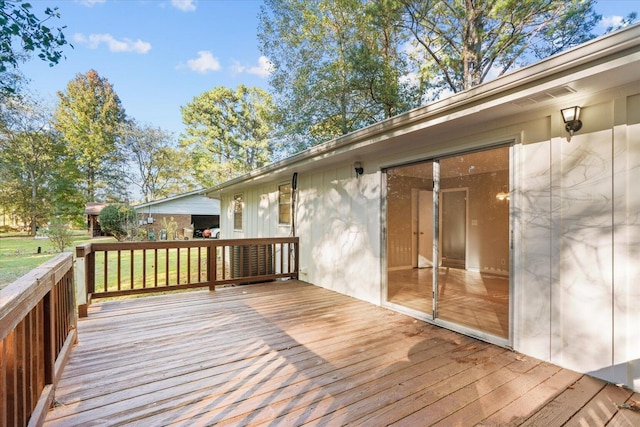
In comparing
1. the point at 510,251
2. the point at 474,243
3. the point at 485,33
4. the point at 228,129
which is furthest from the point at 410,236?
the point at 228,129

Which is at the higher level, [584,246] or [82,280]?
[584,246]

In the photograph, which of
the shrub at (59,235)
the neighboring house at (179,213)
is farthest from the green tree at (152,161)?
the shrub at (59,235)

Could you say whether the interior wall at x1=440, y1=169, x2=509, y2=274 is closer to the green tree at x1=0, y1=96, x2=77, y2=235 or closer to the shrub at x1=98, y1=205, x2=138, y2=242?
the shrub at x1=98, y1=205, x2=138, y2=242

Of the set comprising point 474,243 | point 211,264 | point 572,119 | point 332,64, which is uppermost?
point 332,64

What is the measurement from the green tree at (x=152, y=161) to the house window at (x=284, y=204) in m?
20.2

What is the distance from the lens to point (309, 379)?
94.6 inches

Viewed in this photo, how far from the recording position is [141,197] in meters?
25.8

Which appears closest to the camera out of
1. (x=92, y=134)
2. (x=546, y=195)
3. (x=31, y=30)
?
(x=546, y=195)

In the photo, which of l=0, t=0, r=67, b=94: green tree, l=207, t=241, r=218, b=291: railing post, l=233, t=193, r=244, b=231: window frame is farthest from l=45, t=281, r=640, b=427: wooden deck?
l=233, t=193, r=244, b=231: window frame

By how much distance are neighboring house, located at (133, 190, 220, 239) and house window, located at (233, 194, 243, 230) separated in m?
7.40

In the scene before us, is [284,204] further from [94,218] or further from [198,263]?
[94,218]

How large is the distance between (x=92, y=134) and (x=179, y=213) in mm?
12761

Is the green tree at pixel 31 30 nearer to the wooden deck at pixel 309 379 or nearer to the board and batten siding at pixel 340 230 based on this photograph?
the wooden deck at pixel 309 379

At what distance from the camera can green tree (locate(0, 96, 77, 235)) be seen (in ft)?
52.0
